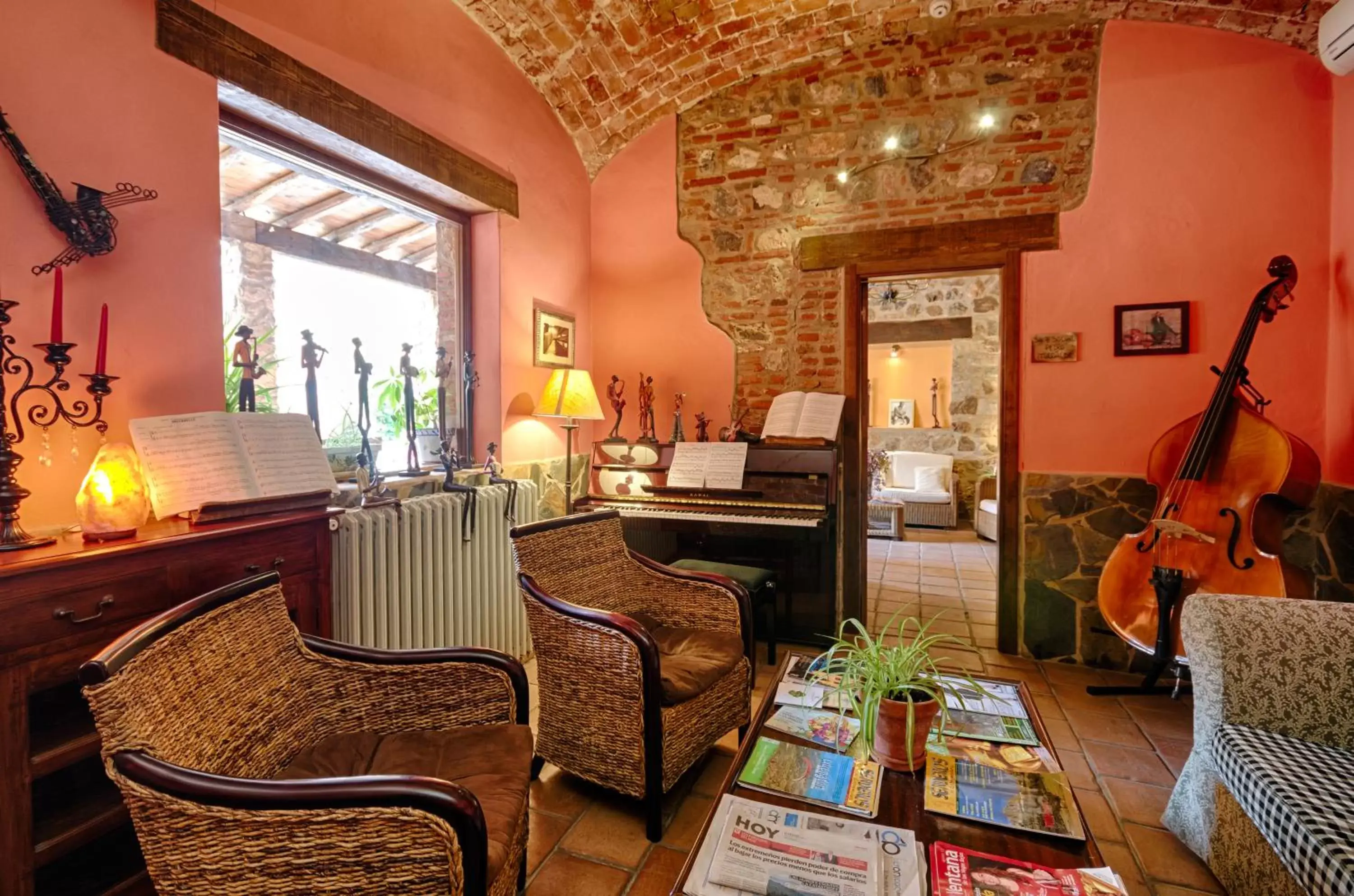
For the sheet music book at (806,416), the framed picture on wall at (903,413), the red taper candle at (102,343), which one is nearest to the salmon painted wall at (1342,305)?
the sheet music book at (806,416)

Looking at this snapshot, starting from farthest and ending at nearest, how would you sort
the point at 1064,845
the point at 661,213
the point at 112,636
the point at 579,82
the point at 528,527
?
1. the point at 661,213
2. the point at 579,82
3. the point at 528,527
4. the point at 112,636
5. the point at 1064,845

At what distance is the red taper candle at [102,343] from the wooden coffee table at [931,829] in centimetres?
181

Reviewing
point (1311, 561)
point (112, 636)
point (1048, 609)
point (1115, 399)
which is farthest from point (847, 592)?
point (112, 636)

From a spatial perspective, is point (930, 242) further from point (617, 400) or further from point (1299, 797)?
point (1299, 797)

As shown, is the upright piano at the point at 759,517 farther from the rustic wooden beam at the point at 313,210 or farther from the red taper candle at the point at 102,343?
the red taper candle at the point at 102,343

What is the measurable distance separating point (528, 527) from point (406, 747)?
80 centimetres

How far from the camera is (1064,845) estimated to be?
1188mm

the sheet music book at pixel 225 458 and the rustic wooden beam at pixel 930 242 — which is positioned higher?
the rustic wooden beam at pixel 930 242

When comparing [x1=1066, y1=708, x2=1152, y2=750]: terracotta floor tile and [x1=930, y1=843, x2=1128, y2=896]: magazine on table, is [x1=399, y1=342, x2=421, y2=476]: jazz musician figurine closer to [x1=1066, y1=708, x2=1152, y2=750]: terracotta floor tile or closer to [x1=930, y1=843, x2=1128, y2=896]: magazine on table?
[x1=930, y1=843, x2=1128, y2=896]: magazine on table

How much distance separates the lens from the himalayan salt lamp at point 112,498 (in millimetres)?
1460

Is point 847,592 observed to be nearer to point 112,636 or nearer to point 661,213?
point 661,213

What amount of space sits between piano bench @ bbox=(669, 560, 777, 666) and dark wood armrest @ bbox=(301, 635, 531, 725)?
137 centimetres

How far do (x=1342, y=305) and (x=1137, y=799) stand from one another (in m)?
2.36

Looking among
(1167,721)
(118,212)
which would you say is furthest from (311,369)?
(1167,721)
